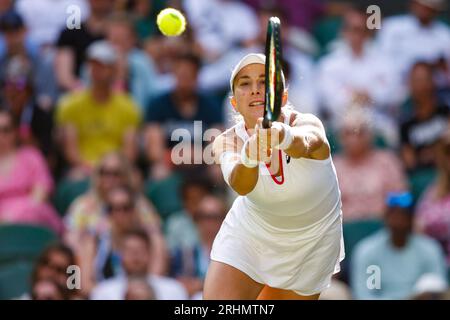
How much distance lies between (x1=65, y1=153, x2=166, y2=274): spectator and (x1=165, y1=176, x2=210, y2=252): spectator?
0.11 metres

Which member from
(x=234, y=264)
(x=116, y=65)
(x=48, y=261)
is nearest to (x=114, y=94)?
(x=116, y=65)

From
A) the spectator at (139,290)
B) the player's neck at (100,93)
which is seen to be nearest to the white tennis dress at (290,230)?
the spectator at (139,290)

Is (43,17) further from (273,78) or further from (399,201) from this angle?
(273,78)

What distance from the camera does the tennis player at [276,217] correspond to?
19.9 ft

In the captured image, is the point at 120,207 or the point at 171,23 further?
the point at 120,207

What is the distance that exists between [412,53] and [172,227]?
119 inches

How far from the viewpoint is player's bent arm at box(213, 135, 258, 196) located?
224 inches

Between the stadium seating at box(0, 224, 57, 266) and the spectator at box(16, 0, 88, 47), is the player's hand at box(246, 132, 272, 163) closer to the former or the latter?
the stadium seating at box(0, 224, 57, 266)

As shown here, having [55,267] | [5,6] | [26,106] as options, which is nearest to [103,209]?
[55,267]

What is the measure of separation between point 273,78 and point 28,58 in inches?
231

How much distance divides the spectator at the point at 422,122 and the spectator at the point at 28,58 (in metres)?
3.40

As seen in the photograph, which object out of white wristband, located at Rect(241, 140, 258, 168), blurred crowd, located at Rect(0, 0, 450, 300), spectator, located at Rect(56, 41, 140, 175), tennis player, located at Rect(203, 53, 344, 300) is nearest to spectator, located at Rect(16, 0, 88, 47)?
blurred crowd, located at Rect(0, 0, 450, 300)

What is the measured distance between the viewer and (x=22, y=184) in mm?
10219

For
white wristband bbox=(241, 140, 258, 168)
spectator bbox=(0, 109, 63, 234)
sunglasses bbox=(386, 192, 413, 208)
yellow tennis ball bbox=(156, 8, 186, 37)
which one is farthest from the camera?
spectator bbox=(0, 109, 63, 234)
